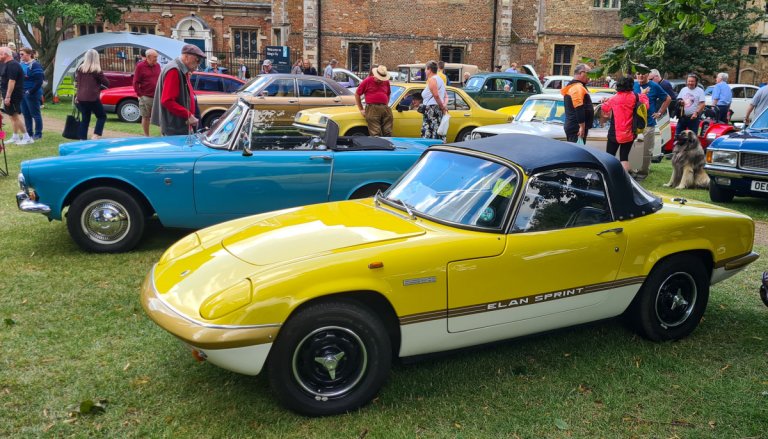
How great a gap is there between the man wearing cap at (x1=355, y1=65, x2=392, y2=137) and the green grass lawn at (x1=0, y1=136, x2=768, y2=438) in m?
6.44

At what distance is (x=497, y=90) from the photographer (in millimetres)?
18516

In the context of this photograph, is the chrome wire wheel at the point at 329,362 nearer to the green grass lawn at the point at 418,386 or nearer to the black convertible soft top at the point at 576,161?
the green grass lawn at the point at 418,386

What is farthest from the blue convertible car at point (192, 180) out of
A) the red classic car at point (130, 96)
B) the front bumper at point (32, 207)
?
the red classic car at point (130, 96)

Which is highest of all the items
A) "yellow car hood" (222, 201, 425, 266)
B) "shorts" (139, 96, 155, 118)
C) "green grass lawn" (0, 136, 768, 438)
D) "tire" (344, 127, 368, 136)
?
"shorts" (139, 96, 155, 118)

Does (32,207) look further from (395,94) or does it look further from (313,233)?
(395,94)

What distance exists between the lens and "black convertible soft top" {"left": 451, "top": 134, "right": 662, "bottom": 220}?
4281 millimetres

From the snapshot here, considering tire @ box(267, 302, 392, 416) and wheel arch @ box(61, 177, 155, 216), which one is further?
wheel arch @ box(61, 177, 155, 216)

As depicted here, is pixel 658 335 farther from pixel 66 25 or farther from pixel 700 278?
pixel 66 25

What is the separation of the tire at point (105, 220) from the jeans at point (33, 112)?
881 centimetres

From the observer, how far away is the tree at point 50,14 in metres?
23.1

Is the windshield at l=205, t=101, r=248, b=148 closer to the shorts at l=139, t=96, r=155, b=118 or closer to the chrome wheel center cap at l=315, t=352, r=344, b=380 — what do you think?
the chrome wheel center cap at l=315, t=352, r=344, b=380

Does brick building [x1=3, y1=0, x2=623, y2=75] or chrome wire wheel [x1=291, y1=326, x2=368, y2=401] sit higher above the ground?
brick building [x1=3, y1=0, x2=623, y2=75]

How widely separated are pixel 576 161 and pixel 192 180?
365 centimetres

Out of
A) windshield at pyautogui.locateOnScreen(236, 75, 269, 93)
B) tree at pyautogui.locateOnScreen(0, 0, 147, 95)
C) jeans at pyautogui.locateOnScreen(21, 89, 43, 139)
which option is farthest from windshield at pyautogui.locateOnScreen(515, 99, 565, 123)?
tree at pyautogui.locateOnScreen(0, 0, 147, 95)
